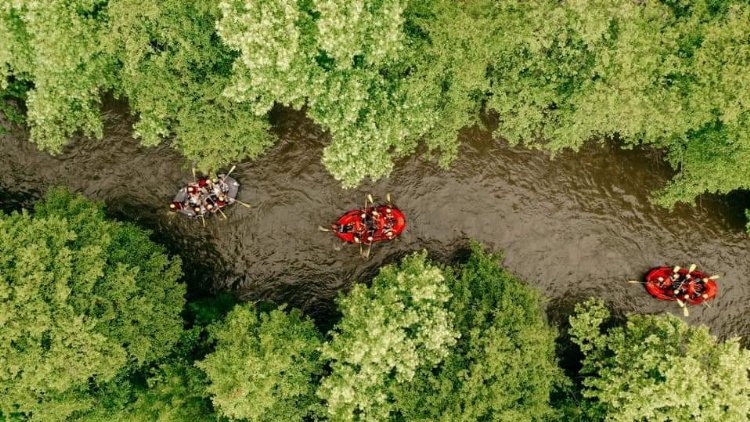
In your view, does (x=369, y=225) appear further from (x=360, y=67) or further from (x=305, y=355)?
(x=360, y=67)

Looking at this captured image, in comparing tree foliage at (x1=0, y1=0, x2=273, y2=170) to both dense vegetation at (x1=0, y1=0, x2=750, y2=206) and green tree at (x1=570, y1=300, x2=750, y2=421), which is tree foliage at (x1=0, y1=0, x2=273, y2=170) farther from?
green tree at (x1=570, y1=300, x2=750, y2=421)

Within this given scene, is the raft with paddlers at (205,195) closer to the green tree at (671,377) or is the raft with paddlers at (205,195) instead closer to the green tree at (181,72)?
the green tree at (181,72)

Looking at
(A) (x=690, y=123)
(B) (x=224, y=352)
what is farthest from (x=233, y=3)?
(A) (x=690, y=123)

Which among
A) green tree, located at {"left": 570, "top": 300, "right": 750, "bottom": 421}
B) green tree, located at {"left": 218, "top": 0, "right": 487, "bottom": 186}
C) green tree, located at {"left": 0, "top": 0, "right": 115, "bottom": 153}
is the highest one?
green tree, located at {"left": 0, "top": 0, "right": 115, "bottom": 153}

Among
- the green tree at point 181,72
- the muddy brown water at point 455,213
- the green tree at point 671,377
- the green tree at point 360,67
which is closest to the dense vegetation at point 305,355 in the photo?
the green tree at point 671,377

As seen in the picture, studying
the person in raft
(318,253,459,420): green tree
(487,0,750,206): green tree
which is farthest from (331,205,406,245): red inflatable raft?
(487,0,750,206): green tree

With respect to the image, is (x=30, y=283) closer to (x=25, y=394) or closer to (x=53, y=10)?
(x=25, y=394)
